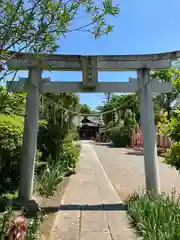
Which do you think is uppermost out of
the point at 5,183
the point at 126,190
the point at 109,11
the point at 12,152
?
the point at 109,11

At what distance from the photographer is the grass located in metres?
3.36

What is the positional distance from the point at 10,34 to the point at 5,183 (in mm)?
5007

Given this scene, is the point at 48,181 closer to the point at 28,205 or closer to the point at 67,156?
the point at 28,205

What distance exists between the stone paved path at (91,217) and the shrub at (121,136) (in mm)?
26396

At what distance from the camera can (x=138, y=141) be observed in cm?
2950

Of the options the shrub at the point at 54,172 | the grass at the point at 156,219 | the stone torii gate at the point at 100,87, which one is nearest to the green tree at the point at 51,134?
the shrub at the point at 54,172

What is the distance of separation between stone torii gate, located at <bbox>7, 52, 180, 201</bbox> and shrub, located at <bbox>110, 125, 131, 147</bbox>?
27906mm

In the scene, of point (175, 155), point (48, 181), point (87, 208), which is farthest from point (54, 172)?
point (175, 155)

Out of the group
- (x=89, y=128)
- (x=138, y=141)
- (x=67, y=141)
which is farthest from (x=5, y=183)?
(x=89, y=128)

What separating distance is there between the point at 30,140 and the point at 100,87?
79.2 inches

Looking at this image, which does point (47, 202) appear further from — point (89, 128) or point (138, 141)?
point (89, 128)

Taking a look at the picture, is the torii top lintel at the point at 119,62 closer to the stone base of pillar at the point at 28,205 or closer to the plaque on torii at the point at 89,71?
the plaque on torii at the point at 89,71

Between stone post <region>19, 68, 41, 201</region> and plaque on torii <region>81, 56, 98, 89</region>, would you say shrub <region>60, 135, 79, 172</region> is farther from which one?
plaque on torii <region>81, 56, 98, 89</region>

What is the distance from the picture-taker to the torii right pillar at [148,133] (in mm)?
5824
